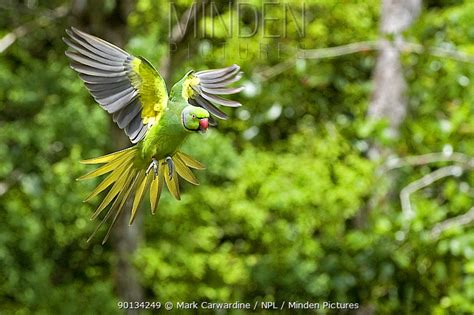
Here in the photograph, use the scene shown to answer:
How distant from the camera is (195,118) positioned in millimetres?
383

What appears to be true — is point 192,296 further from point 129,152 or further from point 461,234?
point 129,152

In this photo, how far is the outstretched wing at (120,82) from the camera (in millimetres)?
377

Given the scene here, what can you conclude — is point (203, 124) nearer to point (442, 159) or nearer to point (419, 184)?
point (442, 159)

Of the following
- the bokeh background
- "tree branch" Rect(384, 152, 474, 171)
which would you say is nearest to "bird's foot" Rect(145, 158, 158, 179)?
"tree branch" Rect(384, 152, 474, 171)

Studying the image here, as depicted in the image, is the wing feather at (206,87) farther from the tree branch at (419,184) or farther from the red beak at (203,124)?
the tree branch at (419,184)

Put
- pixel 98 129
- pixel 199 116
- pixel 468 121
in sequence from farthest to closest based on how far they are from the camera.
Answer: pixel 98 129 < pixel 468 121 < pixel 199 116

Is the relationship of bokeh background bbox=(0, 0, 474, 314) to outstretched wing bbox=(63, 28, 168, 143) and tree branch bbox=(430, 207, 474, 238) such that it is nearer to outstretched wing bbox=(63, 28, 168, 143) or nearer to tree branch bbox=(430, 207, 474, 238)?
tree branch bbox=(430, 207, 474, 238)

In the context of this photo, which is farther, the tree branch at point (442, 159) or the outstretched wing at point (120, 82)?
the tree branch at point (442, 159)

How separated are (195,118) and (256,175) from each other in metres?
2.54

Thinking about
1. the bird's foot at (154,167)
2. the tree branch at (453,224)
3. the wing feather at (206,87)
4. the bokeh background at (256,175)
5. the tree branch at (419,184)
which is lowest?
the bird's foot at (154,167)

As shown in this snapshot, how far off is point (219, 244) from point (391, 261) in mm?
1672

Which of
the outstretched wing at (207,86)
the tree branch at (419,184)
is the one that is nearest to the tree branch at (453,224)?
the tree branch at (419,184)

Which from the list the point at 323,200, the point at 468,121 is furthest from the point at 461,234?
the point at 323,200

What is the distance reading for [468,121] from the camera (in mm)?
1779
